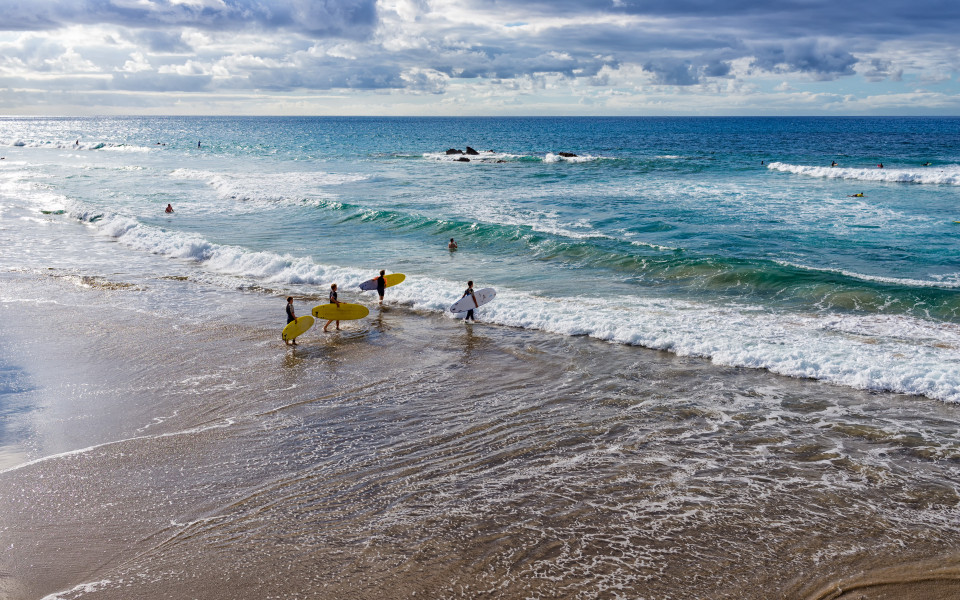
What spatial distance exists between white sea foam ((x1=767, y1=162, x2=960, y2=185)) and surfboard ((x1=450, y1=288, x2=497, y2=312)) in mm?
44247

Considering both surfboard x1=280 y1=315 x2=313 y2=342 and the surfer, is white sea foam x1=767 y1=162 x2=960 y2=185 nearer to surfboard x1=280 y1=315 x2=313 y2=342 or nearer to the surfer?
surfboard x1=280 y1=315 x2=313 y2=342

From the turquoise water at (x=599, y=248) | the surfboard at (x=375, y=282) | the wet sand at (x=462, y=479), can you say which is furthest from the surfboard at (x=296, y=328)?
the surfboard at (x=375, y=282)

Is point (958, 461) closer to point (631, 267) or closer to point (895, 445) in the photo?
point (895, 445)

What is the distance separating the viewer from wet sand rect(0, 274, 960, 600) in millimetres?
7645

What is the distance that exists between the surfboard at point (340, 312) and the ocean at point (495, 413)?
0.88ft

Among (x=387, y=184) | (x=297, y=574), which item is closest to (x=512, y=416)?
(x=297, y=574)

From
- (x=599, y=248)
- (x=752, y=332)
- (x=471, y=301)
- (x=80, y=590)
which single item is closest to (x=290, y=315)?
(x=471, y=301)

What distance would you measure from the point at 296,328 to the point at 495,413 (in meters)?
6.71

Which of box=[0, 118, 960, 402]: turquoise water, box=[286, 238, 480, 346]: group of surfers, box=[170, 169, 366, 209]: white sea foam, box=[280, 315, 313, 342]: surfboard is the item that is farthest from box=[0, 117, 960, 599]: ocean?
box=[170, 169, 366, 209]: white sea foam

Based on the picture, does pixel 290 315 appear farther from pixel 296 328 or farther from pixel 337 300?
pixel 337 300

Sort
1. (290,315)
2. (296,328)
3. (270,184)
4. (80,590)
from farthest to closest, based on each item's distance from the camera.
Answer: (270,184), (290,315), (296,328), (80,590)

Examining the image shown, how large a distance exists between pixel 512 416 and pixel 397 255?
15651mm

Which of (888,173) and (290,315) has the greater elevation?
(888,173)

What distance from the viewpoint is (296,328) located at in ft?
53.5
